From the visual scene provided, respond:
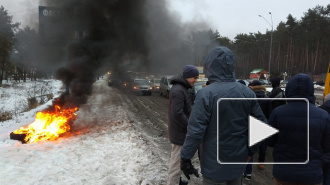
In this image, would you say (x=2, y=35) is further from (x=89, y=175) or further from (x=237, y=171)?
(x=237, y=171)

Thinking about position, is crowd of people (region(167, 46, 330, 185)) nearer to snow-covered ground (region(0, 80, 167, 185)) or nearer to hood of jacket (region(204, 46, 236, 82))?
hood of jacket (region(204, 46, 236, 82))

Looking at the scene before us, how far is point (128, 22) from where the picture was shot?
49.1 feet

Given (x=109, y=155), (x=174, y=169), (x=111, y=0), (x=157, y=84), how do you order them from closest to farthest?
1. (x=174, y=169)
2. (x=109, y=155)
3. (x=111, y=0)
4. (x=157, y=84)

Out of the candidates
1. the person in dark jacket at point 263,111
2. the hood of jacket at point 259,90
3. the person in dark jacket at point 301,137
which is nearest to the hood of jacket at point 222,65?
the person in dark jacket at point 301,137

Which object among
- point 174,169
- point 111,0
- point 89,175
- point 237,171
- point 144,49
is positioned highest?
point 111,0

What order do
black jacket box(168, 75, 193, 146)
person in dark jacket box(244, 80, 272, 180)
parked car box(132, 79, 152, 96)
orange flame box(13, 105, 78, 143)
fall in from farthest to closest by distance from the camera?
1. parked car box(132, 79, 152, 96)
2. orange flame box(13, 105, 78, 143)
3. person in dark jacket box(244, 80, 272, 180)
4. black jacket box(168, 75, 193, 146)

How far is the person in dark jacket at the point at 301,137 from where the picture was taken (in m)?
2.38

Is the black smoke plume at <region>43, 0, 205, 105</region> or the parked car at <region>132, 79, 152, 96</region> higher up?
the black smoke plume at <region>43, 0, 205, 105</region>

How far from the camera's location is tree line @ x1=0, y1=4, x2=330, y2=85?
3953cm

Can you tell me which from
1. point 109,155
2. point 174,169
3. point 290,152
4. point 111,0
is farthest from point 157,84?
point 290,152

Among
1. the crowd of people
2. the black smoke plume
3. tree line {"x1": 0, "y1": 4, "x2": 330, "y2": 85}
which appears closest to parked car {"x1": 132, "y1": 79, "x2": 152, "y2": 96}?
the black smoke plume

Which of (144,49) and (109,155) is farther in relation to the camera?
(144,49)

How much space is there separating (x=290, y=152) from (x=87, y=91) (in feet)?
32.6
